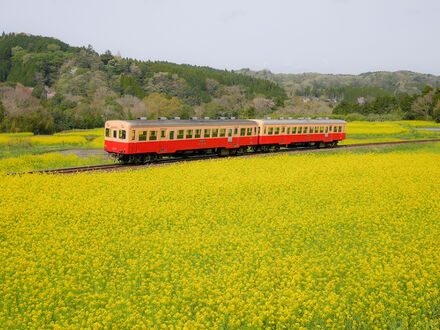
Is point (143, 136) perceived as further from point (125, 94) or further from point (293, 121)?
point (125, 94)

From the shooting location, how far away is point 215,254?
8.71 m

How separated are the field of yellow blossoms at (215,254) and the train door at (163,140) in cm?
602

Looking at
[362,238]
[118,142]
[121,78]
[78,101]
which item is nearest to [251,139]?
[118,142]

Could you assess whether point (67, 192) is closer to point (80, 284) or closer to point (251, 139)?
point (80, 284)

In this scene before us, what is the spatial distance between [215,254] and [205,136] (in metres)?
16.2

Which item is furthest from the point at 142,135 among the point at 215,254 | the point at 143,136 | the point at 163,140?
the point at 215,254

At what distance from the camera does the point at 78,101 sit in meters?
64.8

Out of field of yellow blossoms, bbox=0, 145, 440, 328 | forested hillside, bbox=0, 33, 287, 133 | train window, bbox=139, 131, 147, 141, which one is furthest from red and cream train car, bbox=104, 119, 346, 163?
forested hillside, bbox=0, 33, 287, 133

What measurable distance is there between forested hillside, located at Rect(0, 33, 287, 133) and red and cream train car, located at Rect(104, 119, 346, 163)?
2762cm

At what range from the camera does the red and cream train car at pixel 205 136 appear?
822 inches

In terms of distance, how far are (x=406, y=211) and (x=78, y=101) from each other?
62.5 metres

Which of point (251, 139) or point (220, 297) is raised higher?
point (251, 139)

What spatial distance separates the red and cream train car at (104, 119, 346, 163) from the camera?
20.9 m

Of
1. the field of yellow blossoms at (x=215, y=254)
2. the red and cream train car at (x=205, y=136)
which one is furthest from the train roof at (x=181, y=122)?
the field of yellow blossoms at (x=215, y=254)
